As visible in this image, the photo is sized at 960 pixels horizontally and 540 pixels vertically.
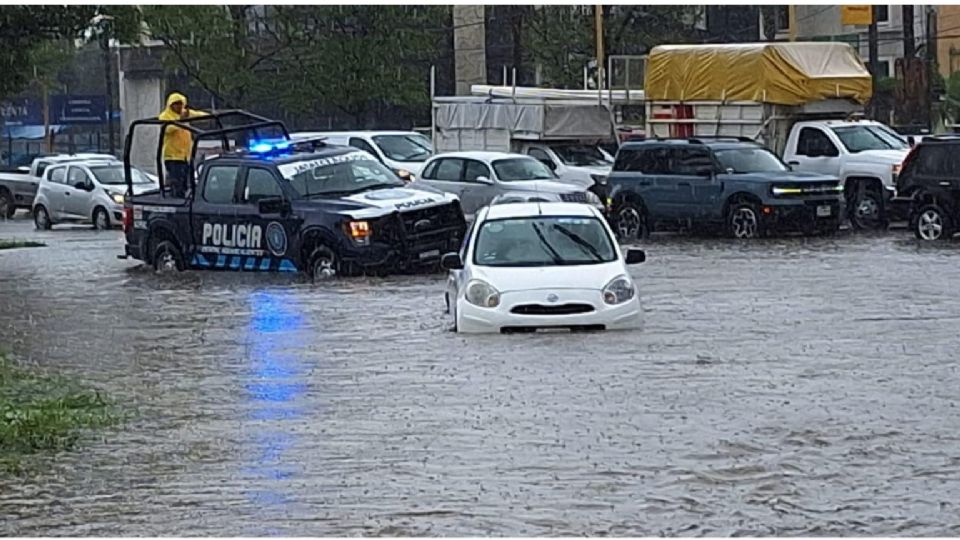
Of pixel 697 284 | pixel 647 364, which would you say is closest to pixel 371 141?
pixel 697 284

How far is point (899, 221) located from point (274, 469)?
67.1 ft

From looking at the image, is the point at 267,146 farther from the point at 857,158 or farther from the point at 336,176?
the point at 857,158

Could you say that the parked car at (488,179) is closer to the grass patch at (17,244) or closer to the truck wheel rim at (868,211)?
the truck wheel rim at (868,211)

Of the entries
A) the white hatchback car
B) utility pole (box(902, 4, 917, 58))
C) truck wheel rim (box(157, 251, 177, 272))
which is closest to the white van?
truck wheel rim (box(157, 251, 177, 272))

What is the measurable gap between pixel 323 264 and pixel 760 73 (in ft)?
38.2

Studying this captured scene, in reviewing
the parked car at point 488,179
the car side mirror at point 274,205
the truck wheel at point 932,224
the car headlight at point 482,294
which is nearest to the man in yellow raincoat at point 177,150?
the car side mirror at point 274,205

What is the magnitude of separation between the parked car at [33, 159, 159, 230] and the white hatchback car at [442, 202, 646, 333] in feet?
68.9

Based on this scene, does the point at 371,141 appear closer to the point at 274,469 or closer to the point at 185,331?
the point at 185,331

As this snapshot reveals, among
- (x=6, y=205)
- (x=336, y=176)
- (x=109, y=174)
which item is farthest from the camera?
(x=6, y=205)

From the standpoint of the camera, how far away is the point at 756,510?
8656 millimetres

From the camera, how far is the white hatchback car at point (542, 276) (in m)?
15.9

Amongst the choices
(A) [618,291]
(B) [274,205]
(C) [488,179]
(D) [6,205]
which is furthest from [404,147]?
(A) [618,291]

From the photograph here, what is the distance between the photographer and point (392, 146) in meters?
35.7

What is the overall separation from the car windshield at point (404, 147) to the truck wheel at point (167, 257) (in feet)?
36.7
